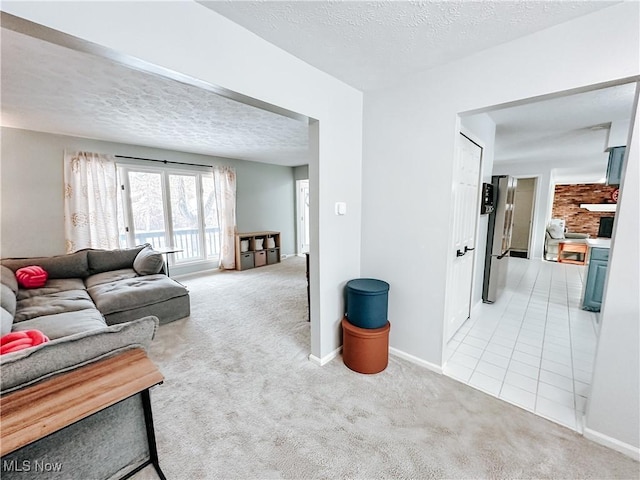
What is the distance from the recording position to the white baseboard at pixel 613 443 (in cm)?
147

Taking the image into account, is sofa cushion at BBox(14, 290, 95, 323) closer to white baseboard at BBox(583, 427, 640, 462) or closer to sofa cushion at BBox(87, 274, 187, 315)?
sofa cushion at BBox(87, 274, 187, 315)

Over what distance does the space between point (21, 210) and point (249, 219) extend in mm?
3617

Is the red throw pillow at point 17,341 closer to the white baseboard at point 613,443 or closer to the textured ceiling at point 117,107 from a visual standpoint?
the textured ceiling at point 117,107

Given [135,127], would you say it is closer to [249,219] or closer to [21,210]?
[21,210]

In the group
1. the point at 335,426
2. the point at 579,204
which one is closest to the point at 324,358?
the point at 335,426

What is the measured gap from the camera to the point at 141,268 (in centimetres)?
365

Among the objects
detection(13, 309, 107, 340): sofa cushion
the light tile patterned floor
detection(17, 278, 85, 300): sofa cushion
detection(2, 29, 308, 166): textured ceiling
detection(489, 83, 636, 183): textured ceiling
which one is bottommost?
the light tile patterned floor

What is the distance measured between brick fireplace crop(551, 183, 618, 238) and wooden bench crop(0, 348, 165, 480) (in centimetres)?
1095

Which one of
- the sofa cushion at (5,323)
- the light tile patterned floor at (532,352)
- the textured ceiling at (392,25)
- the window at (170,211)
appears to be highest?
the textured ceiling at (392,25)

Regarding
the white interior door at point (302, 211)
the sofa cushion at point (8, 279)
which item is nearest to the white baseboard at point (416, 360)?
the sofa cushion at point (8, 279)

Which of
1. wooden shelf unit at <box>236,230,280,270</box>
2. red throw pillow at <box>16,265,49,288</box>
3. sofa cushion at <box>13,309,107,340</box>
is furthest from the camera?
wooden shelf unit at <box>236,230,280,270</box>

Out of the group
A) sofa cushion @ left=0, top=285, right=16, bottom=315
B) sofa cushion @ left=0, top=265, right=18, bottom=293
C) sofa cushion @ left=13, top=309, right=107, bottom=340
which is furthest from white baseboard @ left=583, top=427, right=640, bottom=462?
sofa cushion @ left=0, top=265, right=18, bottom=293

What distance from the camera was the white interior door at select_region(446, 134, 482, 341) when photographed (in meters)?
2.43

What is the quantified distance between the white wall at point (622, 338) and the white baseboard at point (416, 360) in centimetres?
91
